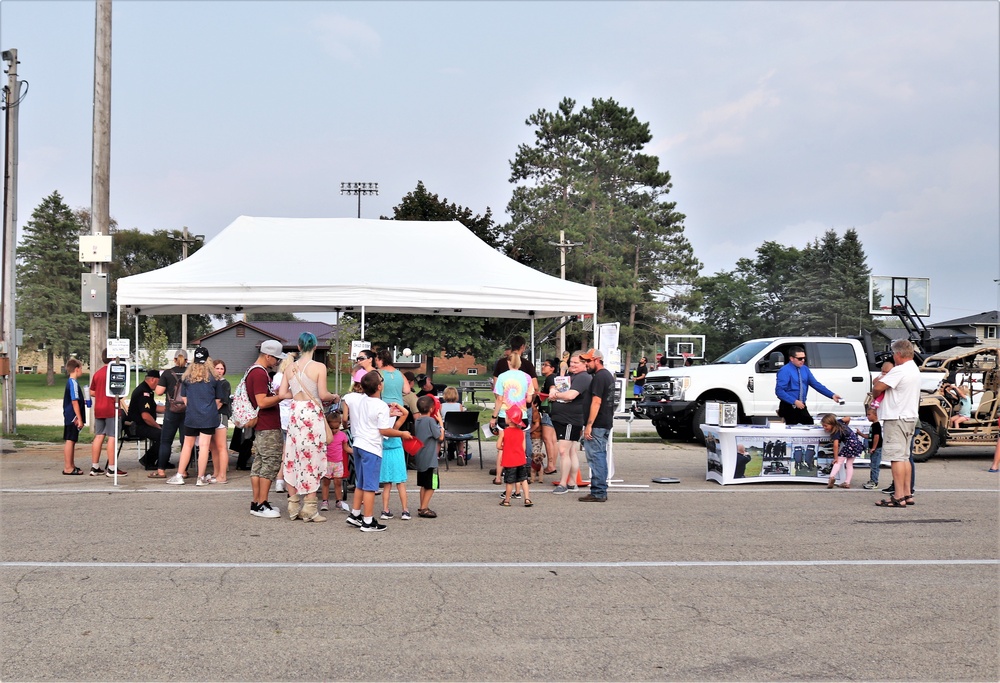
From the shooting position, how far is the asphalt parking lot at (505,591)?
471 centimetres

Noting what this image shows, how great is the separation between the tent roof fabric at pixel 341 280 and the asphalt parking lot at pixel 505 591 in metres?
3.78

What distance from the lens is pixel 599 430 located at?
33.3 ft

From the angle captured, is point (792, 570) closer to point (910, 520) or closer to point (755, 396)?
point (910, 520)

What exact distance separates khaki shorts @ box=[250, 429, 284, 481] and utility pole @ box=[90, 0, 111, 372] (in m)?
9.11

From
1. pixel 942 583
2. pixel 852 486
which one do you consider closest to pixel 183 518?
pixel 942 583

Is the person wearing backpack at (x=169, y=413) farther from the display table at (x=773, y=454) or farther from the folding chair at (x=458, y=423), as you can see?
the display table at (x=773, y=454)

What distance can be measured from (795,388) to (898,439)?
2556mm

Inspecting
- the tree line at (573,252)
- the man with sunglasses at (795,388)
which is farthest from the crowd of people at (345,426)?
the tree line at (573,252)

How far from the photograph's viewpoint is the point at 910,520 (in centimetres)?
916

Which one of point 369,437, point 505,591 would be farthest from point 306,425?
point 505,591

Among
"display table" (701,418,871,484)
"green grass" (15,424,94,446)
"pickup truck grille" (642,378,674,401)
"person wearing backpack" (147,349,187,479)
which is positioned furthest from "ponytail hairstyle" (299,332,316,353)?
"pickup truck grille" (642,378,674,401)

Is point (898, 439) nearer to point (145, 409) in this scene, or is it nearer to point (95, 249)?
point (145, 409)

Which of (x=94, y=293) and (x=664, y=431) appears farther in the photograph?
(x=664, y=431)

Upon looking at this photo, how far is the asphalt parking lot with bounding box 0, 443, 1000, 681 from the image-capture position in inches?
185
